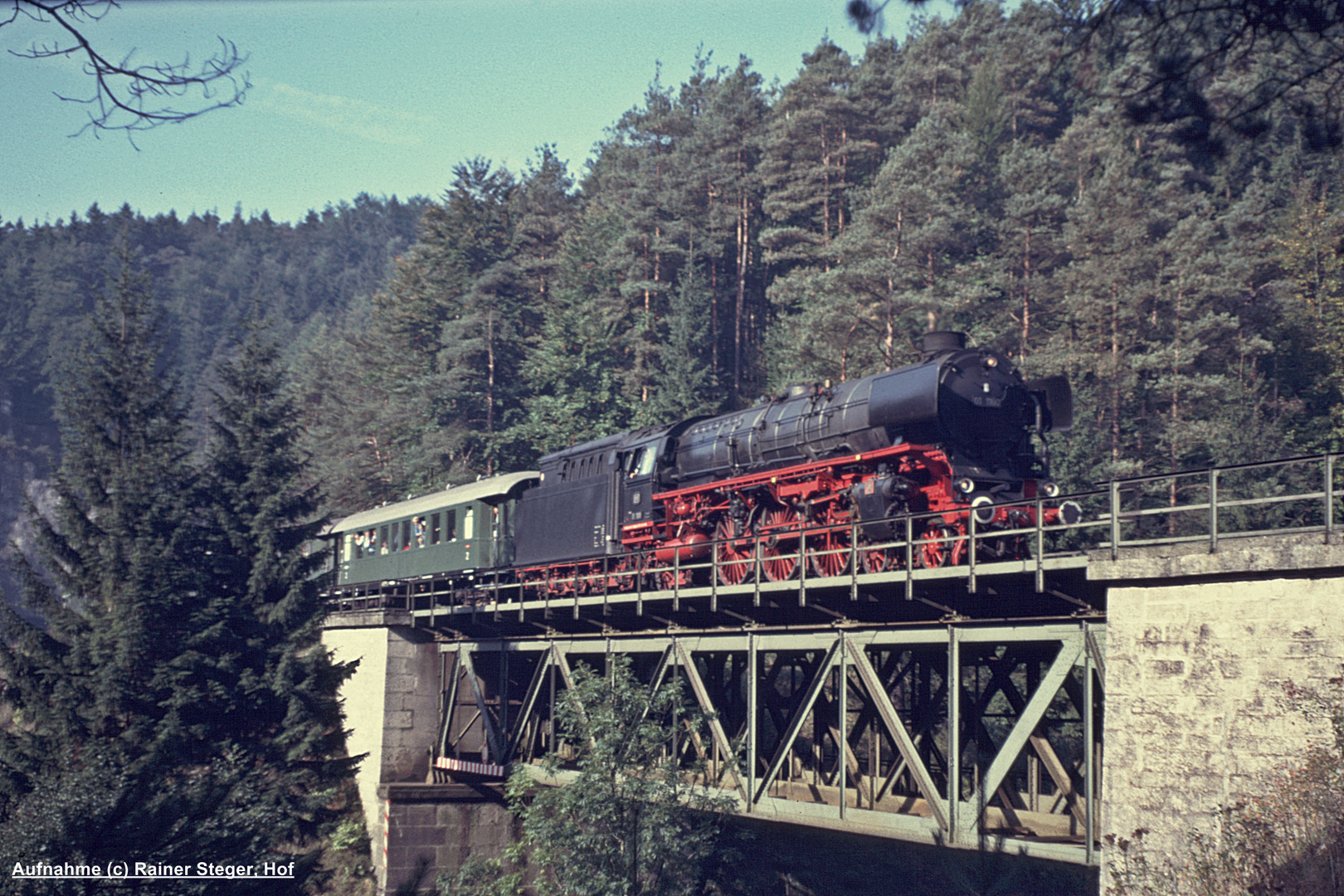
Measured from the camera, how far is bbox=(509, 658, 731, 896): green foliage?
1869cm

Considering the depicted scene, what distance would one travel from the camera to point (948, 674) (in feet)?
46.6

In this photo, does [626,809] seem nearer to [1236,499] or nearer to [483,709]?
[483,709]

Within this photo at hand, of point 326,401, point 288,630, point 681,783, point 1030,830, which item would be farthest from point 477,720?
point 326,401

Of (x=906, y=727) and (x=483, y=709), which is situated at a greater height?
(x=906, y=727)

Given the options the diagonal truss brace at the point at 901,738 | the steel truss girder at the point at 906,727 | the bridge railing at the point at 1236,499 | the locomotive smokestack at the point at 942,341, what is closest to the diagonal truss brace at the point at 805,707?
the steel truss girder at the point at 906,727

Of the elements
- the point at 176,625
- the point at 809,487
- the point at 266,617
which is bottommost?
the point at 176,625

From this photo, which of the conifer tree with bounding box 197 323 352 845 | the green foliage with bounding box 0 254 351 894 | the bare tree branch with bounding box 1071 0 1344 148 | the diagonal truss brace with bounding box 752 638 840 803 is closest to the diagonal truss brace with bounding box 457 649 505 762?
the conifer tree with bounding box 197 323 352 845

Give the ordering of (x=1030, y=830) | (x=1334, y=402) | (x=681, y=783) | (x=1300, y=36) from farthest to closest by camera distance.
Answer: (x=1334, y=402) → (x=681, y=783) → (x=1030, y=830) → (x=1300, y=36)

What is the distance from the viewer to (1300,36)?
32.6 ft

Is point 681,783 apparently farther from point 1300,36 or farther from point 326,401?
point 326,401

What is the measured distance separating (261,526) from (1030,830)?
1784 centimetres

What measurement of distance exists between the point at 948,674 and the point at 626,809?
22.9 feet

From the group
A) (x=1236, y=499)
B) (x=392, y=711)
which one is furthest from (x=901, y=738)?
(x=392, y=711)

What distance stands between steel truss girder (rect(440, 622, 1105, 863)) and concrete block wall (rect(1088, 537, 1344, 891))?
2.46ft
